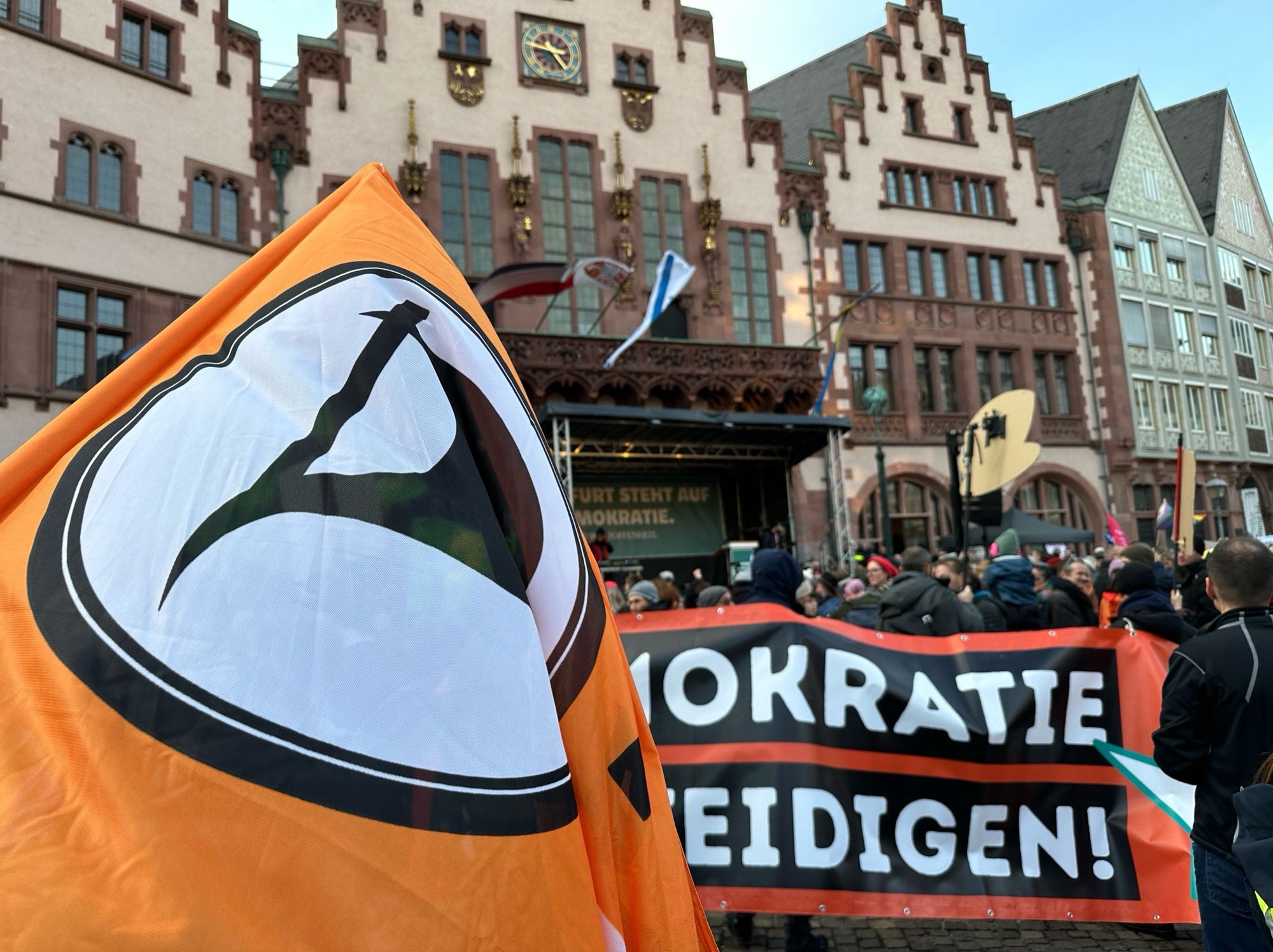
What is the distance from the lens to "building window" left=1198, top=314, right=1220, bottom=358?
1369 inches

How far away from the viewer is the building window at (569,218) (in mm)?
24156

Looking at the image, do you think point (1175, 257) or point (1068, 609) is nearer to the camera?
point (1068, 609)

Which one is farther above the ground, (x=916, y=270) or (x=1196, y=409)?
(x=916, y=270)

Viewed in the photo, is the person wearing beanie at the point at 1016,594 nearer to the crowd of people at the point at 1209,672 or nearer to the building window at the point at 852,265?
the crowd of people at the point at 1209,672

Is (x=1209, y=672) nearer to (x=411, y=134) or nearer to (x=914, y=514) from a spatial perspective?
(x=411, y=134)

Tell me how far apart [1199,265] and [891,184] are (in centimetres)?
1400

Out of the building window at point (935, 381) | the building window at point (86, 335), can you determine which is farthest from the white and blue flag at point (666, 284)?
the building window at point (935, 381)

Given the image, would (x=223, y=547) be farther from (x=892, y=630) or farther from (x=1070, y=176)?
(x=1070, y=176)

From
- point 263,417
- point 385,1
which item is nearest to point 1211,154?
point 385,1

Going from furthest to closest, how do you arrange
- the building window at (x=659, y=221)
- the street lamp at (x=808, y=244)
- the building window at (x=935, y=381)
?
the building window at (x=935, y=381) → the street lamp at (x=808, y=244) → the building window at (x=659, y=221)

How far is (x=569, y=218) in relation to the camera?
24.6m

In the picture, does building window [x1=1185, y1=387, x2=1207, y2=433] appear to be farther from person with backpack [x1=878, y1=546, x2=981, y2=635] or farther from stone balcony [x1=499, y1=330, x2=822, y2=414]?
person with backpack [x1=878, y1=546, x2=981, y2=635]

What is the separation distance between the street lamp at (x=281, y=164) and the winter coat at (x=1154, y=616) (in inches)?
803

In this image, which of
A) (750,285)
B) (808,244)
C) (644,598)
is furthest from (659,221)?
(644,598)
